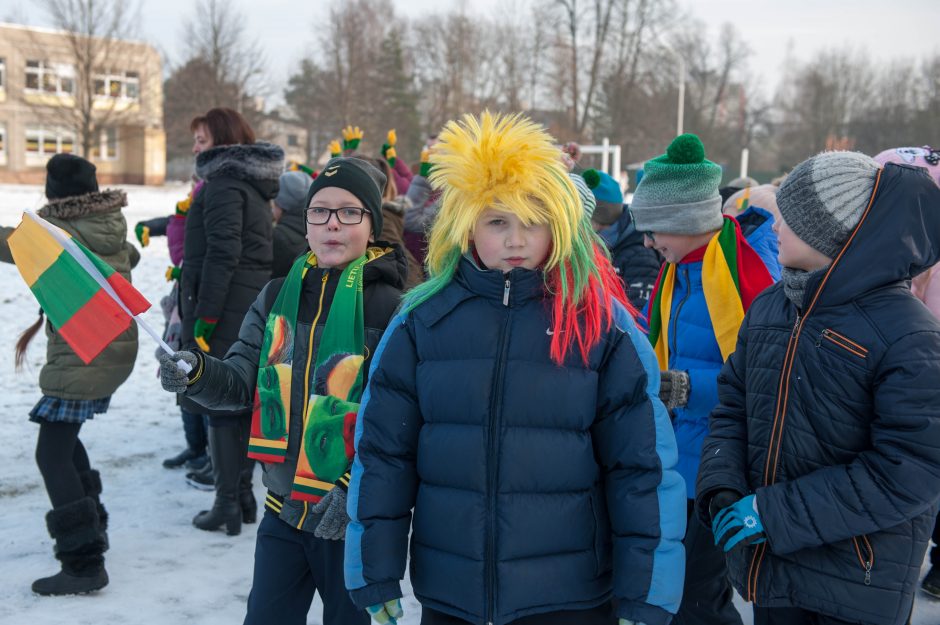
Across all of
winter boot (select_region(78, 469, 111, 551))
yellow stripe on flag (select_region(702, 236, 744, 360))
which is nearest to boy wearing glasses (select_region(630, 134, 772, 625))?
yellow stripe on flag (select_region(702, 236, 744, 360))

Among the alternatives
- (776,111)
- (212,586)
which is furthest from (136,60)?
(776,111)

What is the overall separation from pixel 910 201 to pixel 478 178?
109 centimetres

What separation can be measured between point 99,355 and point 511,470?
8.94 ft

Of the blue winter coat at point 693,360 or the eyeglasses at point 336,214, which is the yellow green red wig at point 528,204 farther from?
the blue winter coat at point 693,360

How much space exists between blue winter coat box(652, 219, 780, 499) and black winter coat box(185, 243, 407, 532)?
1.05 meters

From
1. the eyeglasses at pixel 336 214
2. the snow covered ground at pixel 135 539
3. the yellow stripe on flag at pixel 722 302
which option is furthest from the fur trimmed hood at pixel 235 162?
the yellow stripe on flag at pixel 722 302

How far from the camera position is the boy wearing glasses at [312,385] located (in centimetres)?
262

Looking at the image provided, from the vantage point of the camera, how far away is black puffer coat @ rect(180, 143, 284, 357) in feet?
15.0

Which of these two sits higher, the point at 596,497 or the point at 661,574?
the point at 596,497

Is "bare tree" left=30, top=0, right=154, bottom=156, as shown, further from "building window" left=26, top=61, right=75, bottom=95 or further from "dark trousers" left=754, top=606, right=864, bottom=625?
"dark trousers" left=754, top=606, right=864, bottom=625

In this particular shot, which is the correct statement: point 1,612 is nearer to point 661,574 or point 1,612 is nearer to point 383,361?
point 383,361

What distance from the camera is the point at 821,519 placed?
2.06m

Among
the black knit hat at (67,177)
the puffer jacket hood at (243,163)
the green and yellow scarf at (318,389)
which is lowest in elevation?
the green and yellow scarf at (318,389)

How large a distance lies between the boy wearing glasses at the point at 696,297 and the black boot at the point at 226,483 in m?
2.61
